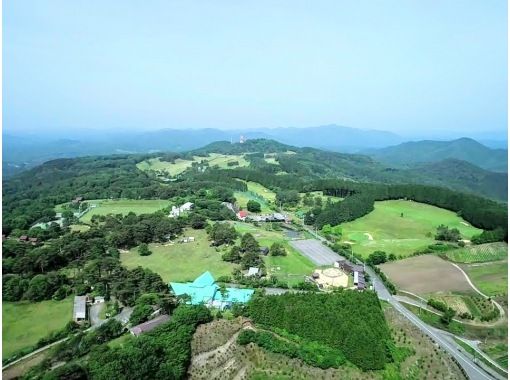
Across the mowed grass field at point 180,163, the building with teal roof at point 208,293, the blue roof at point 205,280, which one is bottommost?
the mowed grass field at point 180,163

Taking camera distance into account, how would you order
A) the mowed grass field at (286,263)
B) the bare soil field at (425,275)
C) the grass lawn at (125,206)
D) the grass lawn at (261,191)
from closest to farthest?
the bare soil field at (425,275) → the mowed grass field at (286,263) → the grass lawn at (125,206) → the grass lawn at (261,191)

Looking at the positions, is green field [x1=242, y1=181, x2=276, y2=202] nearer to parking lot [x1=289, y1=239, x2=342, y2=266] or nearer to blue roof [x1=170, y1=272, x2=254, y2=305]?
parking lot [x1=289, y1=239, x2=342, y2=266]

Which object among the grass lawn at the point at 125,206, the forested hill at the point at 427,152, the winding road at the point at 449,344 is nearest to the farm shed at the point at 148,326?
the winding road at the point at 449,344

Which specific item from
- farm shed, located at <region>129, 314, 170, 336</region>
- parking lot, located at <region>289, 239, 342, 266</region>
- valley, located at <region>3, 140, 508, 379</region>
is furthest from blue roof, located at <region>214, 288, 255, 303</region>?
parking lot, located at <region>289, 239, 342, 266</region>

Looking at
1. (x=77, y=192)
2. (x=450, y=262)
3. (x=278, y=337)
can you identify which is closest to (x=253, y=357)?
(x=278, y=337)

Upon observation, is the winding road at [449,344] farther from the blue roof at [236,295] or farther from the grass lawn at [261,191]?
the grass lawn at [261,191]

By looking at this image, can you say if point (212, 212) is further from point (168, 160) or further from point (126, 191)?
point (168, 160)
